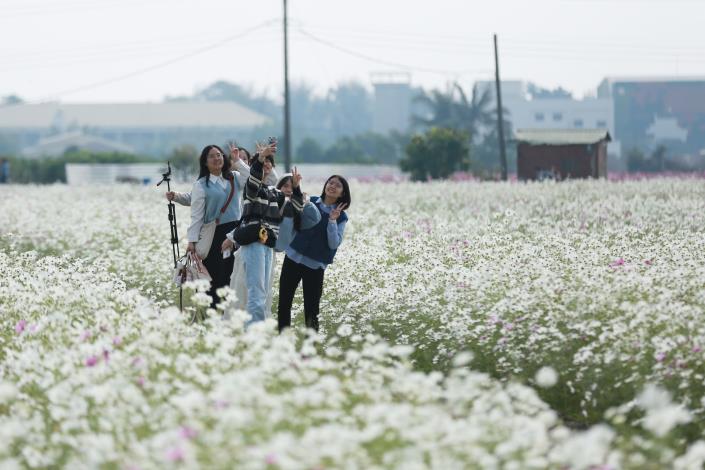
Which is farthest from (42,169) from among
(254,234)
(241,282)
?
(254,234)

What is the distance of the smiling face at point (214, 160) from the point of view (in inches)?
475

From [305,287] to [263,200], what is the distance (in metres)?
0.89

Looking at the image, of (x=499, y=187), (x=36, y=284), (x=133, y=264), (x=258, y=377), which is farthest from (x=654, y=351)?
(x=499, y=187)

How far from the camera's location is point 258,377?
6.09 m

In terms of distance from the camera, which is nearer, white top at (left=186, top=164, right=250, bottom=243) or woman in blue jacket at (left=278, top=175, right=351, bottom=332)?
woman in blue jacket at (left=278, top=175, right=351, bottom=332)

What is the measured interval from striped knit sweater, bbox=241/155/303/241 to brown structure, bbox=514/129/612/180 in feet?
132

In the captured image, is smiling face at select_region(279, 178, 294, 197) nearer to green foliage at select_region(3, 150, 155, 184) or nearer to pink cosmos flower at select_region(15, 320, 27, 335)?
pink cosmos flower at select_region(15, 320, 27, 335)

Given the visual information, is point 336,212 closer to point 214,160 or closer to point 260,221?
point 260,221

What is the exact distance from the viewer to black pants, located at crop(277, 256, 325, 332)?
452 inches

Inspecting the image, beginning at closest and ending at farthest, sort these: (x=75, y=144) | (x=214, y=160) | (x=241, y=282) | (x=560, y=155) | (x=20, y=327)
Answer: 1. (x=20, y=327)
2. (x=241, y=282)
3. (x=214, y=160)
4. (x=560, y=155)
5. (x=75, y=144)

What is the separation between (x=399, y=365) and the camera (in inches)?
268

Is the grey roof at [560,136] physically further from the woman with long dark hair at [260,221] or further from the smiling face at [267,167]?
the woman with long dark hair at [260,221]

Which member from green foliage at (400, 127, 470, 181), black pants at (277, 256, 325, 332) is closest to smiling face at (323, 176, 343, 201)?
black pants at (277, 256, 325, 332)

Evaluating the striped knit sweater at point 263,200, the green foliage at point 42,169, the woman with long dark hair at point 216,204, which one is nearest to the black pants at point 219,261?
the woman with long dark hair at point 216,204
